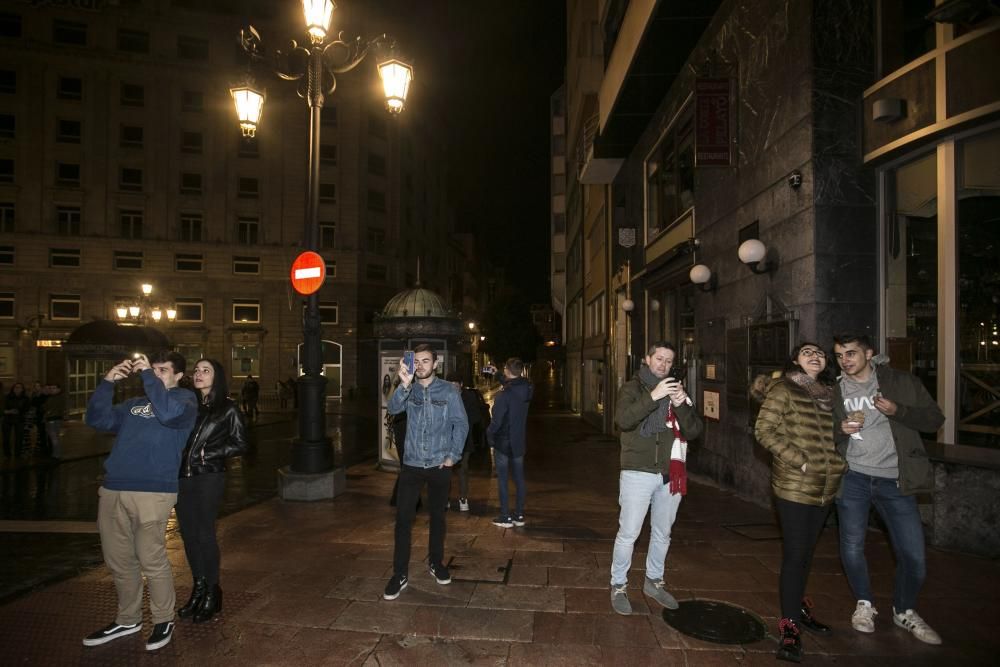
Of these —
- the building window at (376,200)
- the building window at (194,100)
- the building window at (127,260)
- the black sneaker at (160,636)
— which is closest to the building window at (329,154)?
the building window at (376,200)

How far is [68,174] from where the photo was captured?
1348 inches

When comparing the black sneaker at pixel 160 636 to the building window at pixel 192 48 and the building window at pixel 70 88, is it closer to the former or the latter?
the building window at pixel 192 48

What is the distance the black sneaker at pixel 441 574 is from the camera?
199 inches

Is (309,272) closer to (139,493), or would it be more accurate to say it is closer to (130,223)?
(139,493)

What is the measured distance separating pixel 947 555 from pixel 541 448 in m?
9.69

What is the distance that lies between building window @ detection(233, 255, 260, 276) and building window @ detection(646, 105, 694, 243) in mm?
28639

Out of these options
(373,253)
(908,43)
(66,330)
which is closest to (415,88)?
(373,253)

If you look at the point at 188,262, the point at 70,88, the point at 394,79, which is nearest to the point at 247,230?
the point at 188,262

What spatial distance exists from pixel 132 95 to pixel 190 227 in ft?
27.3

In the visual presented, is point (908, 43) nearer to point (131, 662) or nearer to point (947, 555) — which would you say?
point (947, 555)

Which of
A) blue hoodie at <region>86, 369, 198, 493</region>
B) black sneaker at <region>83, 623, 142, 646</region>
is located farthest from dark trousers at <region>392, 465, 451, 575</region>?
black sneaker at <region>83, 623, 142, 646</region>

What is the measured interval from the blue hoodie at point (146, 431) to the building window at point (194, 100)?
3781cm

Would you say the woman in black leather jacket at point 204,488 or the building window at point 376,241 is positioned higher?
the building window at point 376,241

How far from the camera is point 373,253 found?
38719 millimetres
